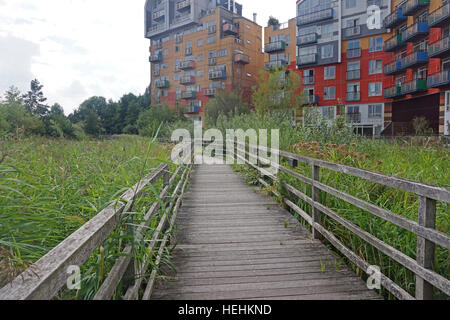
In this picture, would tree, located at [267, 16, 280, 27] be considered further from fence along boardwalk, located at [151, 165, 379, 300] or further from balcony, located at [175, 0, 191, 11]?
fence along boardwalk, located at [151, 165, 379, 300]

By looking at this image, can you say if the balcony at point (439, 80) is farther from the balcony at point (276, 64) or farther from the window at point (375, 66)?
the balcony at point (276, 64)

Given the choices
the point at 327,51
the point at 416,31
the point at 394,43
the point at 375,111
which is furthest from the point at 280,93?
the point at 416,31

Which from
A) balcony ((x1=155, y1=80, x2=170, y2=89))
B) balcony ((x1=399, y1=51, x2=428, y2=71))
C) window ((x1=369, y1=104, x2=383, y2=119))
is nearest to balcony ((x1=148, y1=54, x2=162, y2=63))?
balcony ((x1=155, y1=80, x2=170, y2=89))

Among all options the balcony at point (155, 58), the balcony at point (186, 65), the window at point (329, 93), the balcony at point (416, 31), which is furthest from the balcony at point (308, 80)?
the balcony at point (155, 58)

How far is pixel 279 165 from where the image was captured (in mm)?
6020

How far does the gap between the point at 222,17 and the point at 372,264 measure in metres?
42.2

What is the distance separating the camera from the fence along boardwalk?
9.38 feet

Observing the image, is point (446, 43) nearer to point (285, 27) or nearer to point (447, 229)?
point (285, 27)

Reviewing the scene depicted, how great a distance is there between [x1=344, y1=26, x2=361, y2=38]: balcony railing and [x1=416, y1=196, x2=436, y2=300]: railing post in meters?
33.7

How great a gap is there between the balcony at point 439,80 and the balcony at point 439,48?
131cm

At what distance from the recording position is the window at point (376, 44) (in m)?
31.4

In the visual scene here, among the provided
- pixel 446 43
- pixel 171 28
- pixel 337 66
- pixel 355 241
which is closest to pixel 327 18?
pixel 337 66

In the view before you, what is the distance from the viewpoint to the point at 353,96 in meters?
32.4

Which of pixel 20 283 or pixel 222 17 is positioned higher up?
pixel 222 17
